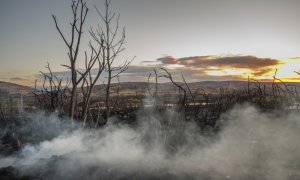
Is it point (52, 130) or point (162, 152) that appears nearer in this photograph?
point (162, 152)

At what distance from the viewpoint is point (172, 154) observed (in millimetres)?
8703

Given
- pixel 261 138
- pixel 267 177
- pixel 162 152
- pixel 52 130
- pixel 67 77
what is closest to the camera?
pixel 267 177

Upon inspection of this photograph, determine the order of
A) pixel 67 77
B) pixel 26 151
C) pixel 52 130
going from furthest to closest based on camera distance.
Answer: pixel 67 77 → pixel 52 130 → pixel 26 151

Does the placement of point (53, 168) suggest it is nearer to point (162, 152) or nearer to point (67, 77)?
point (162, 152)

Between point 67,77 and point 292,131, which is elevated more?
point 67,77

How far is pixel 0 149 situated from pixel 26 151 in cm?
233

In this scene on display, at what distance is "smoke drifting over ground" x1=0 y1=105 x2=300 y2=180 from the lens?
6.58m

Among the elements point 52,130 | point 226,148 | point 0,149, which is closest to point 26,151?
point 0,149

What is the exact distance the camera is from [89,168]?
22.1 ft

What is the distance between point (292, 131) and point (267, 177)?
5093 mm

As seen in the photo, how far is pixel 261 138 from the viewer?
1065 centimetres

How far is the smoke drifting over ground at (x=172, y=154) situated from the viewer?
259 inches

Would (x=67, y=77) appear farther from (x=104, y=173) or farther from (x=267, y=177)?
(x=267, y=177)

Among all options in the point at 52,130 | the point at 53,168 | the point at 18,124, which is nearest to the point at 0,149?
the point at 52,130
